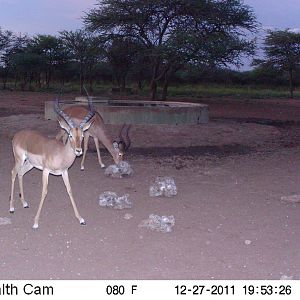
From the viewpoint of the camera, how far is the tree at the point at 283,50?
3622 cm

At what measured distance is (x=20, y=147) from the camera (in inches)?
237

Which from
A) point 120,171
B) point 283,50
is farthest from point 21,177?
point 283,50

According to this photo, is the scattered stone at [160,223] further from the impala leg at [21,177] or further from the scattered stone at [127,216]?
the impala leg at [21,177]

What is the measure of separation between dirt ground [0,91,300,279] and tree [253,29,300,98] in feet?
91.2

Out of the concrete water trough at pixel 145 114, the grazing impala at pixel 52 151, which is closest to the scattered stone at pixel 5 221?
the grazing impala at pixel 52 151

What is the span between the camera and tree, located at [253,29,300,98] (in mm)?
36219

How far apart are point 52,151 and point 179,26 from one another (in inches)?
769

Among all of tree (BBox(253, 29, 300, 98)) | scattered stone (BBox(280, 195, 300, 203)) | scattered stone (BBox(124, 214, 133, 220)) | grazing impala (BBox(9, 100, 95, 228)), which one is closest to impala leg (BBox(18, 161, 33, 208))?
grazing impala (BBox(9, 100, 95, 228))

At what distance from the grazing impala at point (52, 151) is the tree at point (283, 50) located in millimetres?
31883

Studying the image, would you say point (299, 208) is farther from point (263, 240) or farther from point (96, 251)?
point (96, 251)

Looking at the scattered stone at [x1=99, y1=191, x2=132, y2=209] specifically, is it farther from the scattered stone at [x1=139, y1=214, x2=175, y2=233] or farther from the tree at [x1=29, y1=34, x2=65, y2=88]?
the tree at [x1=29, y1=34, x2=65, y2=88]

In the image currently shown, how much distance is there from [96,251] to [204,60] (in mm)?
19498

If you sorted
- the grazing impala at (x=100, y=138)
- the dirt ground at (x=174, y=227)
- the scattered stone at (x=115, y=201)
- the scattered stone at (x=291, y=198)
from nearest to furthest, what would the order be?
the dirt ground at (x=174, y=227), the scattered stone at (x=115, y=201), the scattered stone at (x=291, y=198), the grazing impala at (x=100, y=138)

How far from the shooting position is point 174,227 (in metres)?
5.56
